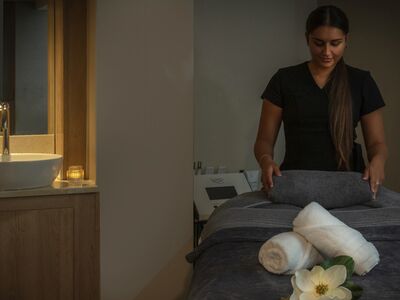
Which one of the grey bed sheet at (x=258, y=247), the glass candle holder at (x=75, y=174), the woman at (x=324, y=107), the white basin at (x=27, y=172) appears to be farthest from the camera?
the glass candle holder at (x=75, y=174)

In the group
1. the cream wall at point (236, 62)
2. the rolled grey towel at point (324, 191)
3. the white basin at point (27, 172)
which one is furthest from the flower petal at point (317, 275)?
the cream wall at point (236, 62)

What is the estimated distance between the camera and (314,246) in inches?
60.0

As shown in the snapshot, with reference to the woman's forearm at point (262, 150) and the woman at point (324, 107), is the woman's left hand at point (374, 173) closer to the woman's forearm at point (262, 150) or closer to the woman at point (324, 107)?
Answer: the woman at point (324, 107)

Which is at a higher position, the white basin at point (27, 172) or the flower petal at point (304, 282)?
the white basin at point (27, 172)

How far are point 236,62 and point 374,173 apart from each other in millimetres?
1261

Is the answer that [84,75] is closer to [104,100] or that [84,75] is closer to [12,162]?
[104,100]

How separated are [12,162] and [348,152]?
1.35m

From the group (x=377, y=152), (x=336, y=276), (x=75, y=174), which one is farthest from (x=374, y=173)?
(x=75, y=174)

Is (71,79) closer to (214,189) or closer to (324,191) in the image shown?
(214,189)

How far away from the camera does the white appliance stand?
2928 mm

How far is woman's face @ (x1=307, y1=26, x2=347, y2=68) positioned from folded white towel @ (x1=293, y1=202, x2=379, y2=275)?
614 mm

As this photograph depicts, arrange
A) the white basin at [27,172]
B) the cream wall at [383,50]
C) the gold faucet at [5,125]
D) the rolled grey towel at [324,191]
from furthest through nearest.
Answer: the cream wall at [383,50] → the gold faucet at [5,125] → the white basin at [27,172] → the rolled grey towel at [324,191]

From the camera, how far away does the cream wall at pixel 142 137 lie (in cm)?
266

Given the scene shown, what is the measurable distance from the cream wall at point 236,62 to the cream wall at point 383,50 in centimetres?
33
